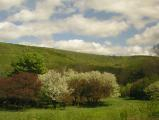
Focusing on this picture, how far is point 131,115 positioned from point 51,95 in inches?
1543

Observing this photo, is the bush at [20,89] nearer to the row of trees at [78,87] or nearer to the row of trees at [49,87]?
the row of trees at [49,87]

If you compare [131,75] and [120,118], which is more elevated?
[131,75]

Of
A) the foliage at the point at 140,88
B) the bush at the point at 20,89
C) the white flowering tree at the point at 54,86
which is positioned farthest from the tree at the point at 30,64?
the foliage at the point at 140,88

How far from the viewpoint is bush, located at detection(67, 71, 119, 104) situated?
322ft

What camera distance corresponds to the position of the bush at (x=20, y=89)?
86.1 meters

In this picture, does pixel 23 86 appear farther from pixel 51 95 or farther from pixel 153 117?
pixel 153 117

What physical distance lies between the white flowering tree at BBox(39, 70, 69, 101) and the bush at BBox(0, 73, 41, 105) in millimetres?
2553

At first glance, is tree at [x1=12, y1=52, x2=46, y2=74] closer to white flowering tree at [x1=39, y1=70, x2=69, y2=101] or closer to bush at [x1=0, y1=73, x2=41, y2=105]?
white flowering tree at [x1=39, y1=70, x2=69, y2=101]

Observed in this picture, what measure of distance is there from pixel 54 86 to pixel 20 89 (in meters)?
9.01

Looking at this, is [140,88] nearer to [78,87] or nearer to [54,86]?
[78,87]

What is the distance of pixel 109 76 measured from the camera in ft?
348

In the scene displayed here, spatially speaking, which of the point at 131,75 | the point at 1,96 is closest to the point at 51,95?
the point at 1,96

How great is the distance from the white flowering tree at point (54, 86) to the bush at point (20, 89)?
2.55 meters

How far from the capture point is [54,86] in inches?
3625
